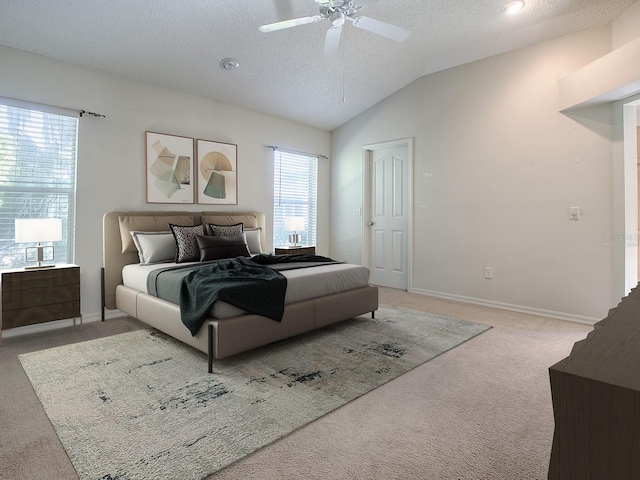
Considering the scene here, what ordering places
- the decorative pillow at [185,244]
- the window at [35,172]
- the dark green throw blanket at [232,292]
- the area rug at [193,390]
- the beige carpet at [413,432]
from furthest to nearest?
the decorative pillow at [185,244] < the window at [35,172] < the dark green throw blanket at [232,292] < the area rug at [193,390] < the beige carpet at [413,432]

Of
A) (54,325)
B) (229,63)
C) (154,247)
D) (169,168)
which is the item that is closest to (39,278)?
(54,325)

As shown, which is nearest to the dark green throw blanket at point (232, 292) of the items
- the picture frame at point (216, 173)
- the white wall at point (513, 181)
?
the picture frame at point (216, 173)

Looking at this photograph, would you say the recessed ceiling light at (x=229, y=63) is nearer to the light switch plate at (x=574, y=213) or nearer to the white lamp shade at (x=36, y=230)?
the white lamp shade at (x=36, y=230)

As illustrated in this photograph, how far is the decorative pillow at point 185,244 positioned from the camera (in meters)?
3.80

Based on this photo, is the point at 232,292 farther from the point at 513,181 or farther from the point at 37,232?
the point at 513,181

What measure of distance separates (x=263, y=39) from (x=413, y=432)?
11.8 feet

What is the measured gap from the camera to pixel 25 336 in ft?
10.9

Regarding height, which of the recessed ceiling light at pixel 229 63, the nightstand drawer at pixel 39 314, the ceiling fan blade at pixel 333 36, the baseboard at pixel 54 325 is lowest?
the baseboard at pixel 54 325

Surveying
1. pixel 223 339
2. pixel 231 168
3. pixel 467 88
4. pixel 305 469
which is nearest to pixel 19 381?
pixel 223 339

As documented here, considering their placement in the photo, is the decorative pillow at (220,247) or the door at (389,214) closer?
the decorative pillow at (220,247)

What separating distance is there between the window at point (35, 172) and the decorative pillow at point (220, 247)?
1.26 meters

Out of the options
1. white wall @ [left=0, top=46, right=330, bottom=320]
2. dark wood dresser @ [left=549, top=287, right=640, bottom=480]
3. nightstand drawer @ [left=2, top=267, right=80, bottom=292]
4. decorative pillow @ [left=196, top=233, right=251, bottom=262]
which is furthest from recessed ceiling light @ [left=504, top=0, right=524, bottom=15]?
nightstand drawer @ [left=2, top=267, right=80, bottom=292]

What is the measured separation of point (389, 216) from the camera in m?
5.63

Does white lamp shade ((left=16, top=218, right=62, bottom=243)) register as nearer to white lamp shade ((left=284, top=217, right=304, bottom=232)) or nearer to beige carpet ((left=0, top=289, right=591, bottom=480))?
beige carpet ((left=0, top=289, right=591, bottom=480))
